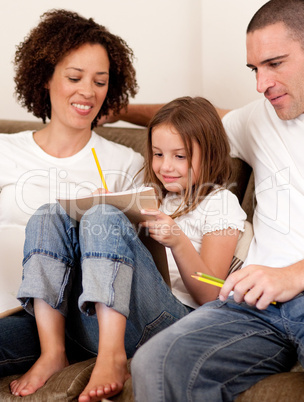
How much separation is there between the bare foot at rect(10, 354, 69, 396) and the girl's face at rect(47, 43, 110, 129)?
2.95 ft

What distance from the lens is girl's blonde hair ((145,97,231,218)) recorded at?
5.59ft

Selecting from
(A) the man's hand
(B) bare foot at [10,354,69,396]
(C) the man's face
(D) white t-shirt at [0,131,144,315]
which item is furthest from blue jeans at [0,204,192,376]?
(C) the man's face

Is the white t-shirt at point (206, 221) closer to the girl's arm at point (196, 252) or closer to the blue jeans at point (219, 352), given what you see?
the girl's arm at point (196, 252)

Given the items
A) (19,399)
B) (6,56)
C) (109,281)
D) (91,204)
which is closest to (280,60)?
(91,204)

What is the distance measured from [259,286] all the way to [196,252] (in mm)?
279

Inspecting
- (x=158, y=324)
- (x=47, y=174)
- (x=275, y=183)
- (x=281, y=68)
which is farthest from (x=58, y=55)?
(x=158, y=324)

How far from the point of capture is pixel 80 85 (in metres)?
1.99

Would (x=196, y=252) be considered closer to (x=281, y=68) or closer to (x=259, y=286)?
(x=259, y=286)

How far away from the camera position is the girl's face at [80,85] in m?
2.00

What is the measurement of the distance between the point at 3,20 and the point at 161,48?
79cm

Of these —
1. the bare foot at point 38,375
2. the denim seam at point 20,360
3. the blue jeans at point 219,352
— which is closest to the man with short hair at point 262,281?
the blue jeans at point 219,352

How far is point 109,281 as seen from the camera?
1.34m

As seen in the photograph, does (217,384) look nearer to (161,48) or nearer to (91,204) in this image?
(91,204)

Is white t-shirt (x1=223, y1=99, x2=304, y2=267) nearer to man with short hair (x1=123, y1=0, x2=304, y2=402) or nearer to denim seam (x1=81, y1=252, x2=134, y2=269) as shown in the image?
man with short hair (x1=123, y1=0, x2=304, y2=402)
